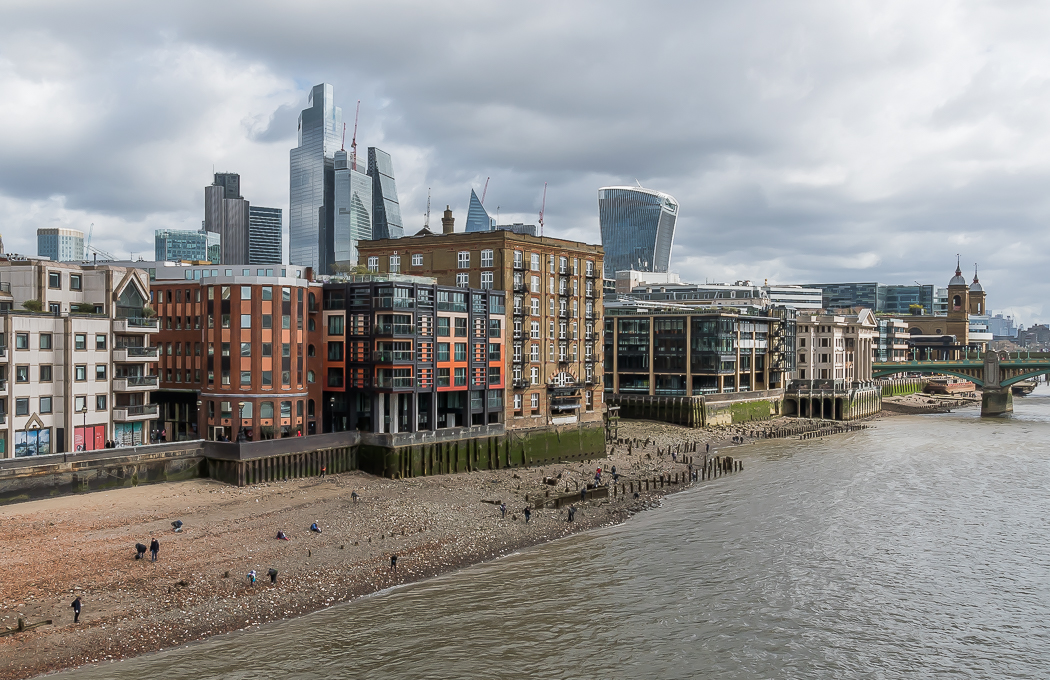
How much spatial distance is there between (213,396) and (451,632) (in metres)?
48.6

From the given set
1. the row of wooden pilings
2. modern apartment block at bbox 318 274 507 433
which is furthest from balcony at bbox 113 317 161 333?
modern apartment block at bbox 318 274 507 433

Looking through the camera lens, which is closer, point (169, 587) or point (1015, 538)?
point (169, 587)

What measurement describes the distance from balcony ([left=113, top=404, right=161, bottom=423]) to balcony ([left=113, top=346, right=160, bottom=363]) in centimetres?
460

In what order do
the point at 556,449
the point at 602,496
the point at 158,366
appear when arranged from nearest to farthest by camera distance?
the point at 602,496 → the point at 158,366 → the point at 556,449

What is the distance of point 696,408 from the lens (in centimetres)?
14625

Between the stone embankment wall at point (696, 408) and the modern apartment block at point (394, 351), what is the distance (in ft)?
201

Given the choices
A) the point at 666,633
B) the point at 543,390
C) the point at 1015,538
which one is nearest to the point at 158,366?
the point at 543,390

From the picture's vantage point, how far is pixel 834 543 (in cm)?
6725

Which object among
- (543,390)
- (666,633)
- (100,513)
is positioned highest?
(543,390)

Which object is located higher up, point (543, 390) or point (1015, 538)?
point (543, 390)

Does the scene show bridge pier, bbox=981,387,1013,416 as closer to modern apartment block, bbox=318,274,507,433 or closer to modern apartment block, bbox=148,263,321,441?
modern apartment block, bbox=318,274,507,433

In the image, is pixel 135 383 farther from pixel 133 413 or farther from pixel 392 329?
pixel 392 329

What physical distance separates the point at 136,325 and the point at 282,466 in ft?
66.4

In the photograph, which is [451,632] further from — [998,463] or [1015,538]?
[998,463]
